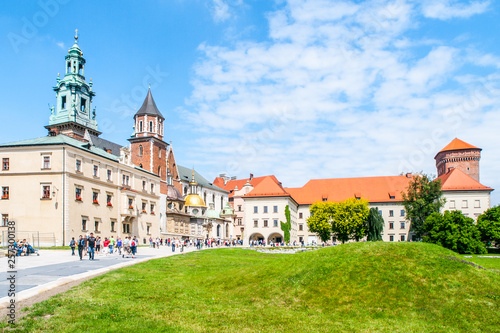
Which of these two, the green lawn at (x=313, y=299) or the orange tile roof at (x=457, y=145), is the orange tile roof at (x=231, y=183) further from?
the green lawn at (x=313, y=299)

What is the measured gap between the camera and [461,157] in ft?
382

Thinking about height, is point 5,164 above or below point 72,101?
below

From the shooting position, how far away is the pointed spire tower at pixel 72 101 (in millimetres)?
97375

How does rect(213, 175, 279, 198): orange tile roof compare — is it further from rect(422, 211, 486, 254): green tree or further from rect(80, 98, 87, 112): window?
rect(422, 211, 486, 254): green tree

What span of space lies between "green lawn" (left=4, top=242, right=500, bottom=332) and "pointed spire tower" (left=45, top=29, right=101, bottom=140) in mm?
85253

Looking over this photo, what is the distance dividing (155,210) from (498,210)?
5590 centimetres

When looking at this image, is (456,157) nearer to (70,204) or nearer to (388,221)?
(388,221)

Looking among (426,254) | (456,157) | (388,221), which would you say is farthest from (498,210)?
(426,254)

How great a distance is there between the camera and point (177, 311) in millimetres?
14242

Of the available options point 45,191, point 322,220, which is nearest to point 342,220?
point 322,220

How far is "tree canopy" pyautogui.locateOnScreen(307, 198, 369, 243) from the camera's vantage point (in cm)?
8088

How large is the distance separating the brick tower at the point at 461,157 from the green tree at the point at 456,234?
5549 cm

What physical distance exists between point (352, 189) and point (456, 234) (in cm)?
4460

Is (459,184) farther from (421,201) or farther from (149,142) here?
(149,142)
